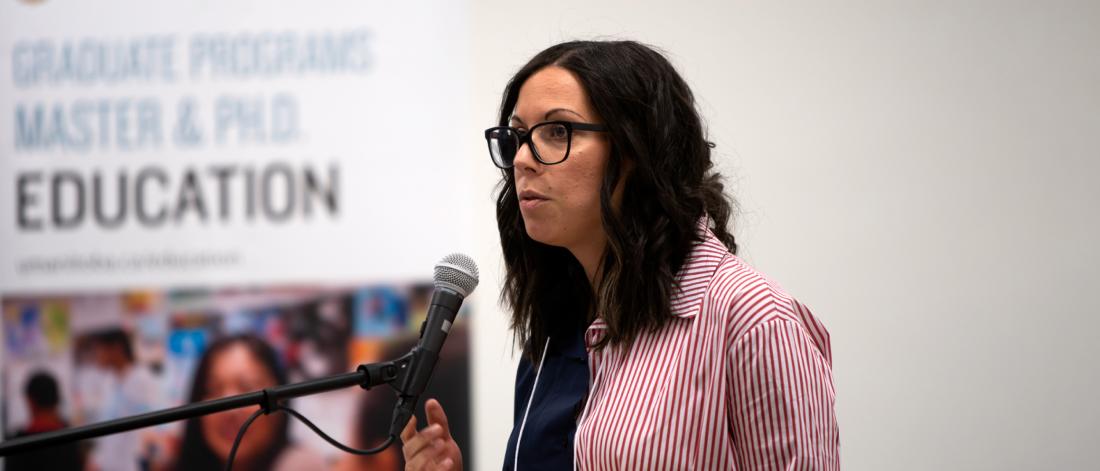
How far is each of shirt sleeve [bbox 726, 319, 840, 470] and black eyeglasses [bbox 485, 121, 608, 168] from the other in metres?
0.39

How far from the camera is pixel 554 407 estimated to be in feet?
4.89

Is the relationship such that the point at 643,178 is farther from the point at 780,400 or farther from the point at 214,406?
the point at 214,406

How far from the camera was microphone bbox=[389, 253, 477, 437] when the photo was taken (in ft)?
4.15

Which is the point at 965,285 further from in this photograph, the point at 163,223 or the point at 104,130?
the point at 104,130

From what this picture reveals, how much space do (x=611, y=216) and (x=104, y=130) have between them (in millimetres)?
2249

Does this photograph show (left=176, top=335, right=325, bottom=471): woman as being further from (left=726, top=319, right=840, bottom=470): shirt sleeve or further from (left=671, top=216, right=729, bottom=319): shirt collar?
(left=726, top=319, right=840, bottom=470): shirt sleeve

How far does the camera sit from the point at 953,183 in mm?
2713

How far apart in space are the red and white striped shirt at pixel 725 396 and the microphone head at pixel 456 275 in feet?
0.85

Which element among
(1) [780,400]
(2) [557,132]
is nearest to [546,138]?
(2) [557,132]

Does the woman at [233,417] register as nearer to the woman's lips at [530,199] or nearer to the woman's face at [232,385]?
the woman's face at [232,385]

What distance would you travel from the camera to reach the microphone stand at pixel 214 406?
3.82 feet

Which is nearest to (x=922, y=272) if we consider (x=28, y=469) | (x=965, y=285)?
(x=965, y=285)

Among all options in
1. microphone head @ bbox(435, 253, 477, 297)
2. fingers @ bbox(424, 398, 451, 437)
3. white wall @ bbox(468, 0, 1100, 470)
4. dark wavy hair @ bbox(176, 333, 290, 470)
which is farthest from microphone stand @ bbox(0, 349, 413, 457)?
dark wavy hair @ bbox(176, 333, 290, 470)

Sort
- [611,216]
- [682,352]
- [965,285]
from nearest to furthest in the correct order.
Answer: [682,352] → [611,216] → [965,285]
